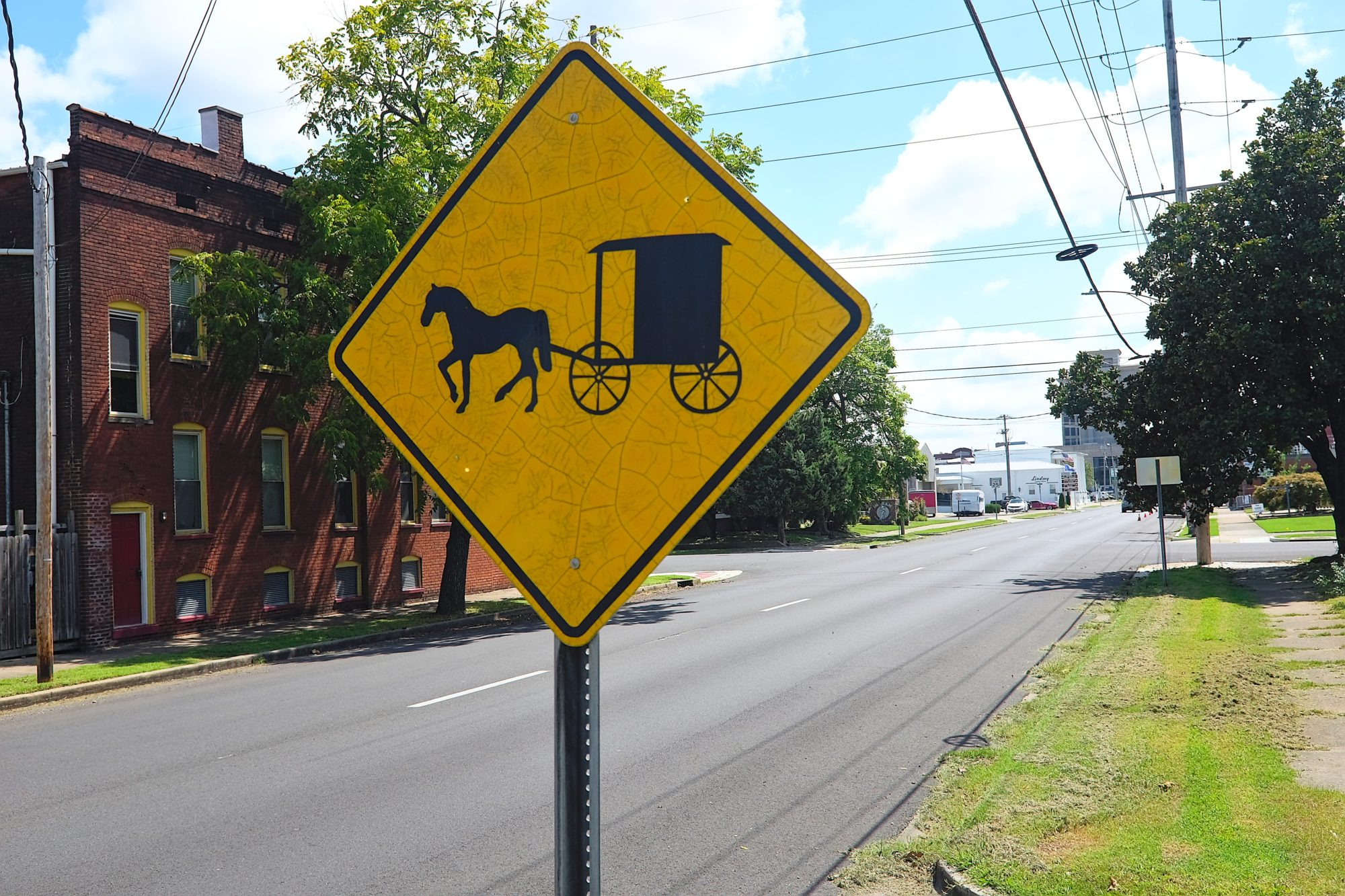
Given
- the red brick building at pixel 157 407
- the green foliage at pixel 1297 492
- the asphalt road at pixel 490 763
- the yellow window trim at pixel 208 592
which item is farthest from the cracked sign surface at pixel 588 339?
the green foliage at pixel 1297 492

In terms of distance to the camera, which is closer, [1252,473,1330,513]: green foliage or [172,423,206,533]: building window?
[172,423,206,533]: building window

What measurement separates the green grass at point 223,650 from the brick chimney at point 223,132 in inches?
389

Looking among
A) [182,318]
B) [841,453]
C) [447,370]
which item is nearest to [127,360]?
[182,318]

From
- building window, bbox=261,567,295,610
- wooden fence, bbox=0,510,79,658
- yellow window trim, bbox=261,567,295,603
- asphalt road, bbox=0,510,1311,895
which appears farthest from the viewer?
yellow window trim, bbox=261,567,295,603

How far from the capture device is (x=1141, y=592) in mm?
21562

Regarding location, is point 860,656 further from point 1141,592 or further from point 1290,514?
point 1290,514

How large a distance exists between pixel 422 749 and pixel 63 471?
11.7m

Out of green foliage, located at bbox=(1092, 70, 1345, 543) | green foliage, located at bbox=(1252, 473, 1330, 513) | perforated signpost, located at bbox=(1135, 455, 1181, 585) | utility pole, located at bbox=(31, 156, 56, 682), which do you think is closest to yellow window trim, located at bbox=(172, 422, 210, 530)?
utility pole, located at bbox=(31, 156, 56, 682)

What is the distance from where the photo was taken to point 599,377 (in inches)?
76.3

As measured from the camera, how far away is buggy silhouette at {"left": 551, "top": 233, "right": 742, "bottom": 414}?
1882 mm

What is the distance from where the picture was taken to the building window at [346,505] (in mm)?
23844

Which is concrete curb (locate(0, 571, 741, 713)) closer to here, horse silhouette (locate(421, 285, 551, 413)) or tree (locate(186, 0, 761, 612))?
tree (locate(186, 0, 761, 612))

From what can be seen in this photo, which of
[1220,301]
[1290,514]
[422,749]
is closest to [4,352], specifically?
[422,749]

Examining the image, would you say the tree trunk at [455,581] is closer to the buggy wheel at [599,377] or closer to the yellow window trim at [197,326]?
the yellow window trim at [197,326]
